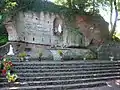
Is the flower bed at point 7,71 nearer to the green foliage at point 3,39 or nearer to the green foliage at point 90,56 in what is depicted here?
the green foliage at point 3,39

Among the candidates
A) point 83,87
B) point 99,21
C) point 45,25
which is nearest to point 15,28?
point 45,25

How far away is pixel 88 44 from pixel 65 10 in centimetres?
325

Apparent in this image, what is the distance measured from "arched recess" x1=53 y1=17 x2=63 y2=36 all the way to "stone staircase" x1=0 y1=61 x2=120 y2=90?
5.71 m

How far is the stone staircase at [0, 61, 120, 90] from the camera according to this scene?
9.02m

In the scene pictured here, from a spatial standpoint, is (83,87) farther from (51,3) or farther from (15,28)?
(51,3)

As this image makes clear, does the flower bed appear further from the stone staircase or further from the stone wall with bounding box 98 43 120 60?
the stone wall with bounding box 98 43 120 60

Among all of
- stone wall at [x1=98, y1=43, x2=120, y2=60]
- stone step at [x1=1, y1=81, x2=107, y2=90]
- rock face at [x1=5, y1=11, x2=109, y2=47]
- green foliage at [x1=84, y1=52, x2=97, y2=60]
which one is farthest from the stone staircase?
rock face at [x1=5, y1=11, x2=109, y2=47]

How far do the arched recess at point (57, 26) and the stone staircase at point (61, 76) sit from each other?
5.71 meters

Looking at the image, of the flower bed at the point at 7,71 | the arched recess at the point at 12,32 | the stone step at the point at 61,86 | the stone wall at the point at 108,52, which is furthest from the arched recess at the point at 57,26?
the stone step at the point at 61,86

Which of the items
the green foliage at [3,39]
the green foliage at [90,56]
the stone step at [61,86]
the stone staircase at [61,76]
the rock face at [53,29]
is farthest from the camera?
the rock face at [53,29]

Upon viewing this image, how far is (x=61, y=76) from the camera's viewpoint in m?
10.2

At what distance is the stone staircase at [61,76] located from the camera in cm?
902

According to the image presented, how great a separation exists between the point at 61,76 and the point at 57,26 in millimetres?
7987

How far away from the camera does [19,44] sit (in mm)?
16047
